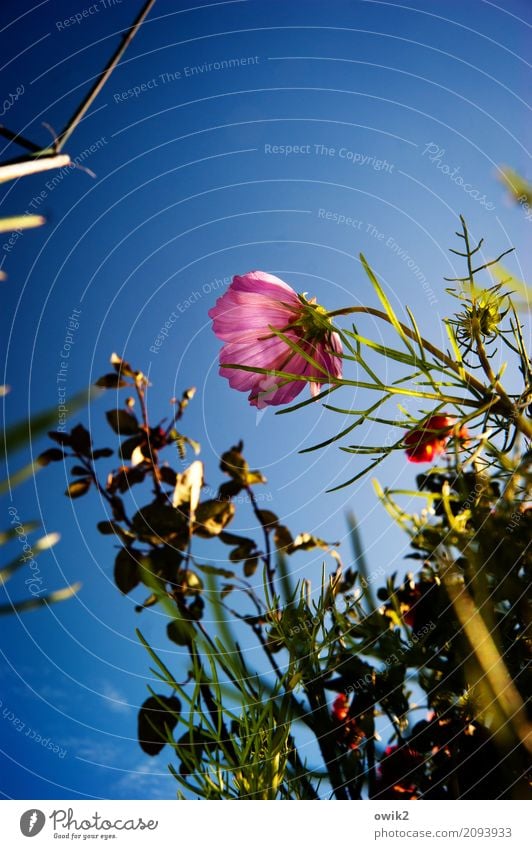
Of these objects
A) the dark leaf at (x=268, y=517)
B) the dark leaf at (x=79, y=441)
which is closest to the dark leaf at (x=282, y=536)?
the dark leaf at (x=268, y=517)

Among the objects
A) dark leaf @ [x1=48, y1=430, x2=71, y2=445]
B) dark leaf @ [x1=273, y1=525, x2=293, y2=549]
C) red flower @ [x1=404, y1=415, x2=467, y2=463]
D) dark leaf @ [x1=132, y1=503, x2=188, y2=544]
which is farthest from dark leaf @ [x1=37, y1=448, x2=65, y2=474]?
red flower @ [x1=404, y1=415, x2=467, y2=463]

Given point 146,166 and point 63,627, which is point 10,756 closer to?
point 63,627

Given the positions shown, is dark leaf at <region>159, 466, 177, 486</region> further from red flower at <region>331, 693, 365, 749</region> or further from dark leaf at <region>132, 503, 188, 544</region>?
red flower at <region>331, 693, 365, 749</region>

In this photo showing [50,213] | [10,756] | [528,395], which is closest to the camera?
[528,395]

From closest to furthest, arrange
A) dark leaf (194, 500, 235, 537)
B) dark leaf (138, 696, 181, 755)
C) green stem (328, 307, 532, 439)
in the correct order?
green stem (328, 307, 532, 439) < dark leaf (138, 696, 181, 755) < dark leaf (194, 500, 235, 537)

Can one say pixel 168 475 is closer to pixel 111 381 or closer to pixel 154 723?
pixel 111 381

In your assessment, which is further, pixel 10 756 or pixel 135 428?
pixel 135 428

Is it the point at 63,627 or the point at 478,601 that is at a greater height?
the point at 63,627
